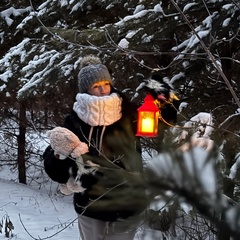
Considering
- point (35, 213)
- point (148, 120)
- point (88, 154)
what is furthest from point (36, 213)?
point (148, 120)

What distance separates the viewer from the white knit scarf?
8.68 ft

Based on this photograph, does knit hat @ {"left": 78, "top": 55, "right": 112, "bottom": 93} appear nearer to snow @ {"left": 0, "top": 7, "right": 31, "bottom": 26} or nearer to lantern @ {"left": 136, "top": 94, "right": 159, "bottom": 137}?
lantern @ {"left": 136, "top": 94, "right": 159, "bottom": 137}

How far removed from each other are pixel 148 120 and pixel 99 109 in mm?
327

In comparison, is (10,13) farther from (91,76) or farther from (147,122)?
(147,122)

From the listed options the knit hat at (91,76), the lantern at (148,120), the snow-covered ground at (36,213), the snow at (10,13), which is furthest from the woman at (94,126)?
the snow at (10,13)

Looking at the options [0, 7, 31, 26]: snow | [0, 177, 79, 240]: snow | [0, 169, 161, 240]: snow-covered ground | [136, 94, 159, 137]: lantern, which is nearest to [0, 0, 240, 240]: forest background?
[136, 94, 159, 137]: lantern

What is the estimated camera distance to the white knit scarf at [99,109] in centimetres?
264

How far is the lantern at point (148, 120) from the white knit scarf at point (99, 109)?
19 cm

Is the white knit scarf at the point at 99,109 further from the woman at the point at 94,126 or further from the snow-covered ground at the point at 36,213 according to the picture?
the snow-covered ground at the point at 36,213

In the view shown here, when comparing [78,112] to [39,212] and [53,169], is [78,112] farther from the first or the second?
[39,212]

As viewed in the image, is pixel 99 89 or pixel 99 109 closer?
pixel 99 109

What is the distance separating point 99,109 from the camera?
2631mm

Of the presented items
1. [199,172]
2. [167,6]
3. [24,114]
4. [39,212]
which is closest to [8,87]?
[39,212]

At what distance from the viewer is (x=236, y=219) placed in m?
0.35
